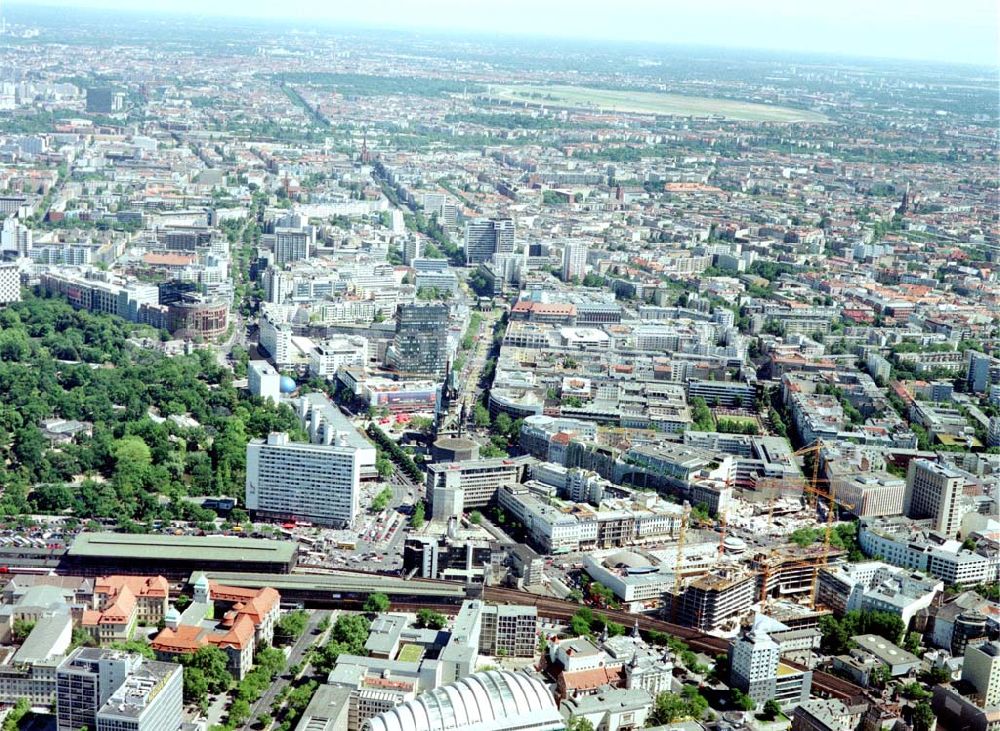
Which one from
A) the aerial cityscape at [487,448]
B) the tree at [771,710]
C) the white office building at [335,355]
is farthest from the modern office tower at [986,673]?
the white office building at [335,355]

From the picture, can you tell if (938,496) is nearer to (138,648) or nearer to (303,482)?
(303,482)

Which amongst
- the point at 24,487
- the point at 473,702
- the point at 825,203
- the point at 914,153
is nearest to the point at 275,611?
the point at 473,702

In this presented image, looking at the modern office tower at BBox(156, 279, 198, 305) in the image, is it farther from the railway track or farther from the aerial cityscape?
the railway track

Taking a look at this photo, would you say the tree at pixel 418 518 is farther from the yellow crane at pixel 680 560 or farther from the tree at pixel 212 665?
the tree at pixel 212 665

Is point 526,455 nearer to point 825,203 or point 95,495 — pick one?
point 95,495

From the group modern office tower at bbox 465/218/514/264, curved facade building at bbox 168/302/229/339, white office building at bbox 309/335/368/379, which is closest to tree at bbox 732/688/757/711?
white office building at bbox 309/335/368/379

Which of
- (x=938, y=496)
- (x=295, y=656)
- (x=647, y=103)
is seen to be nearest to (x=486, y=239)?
(x=938, y=496)
